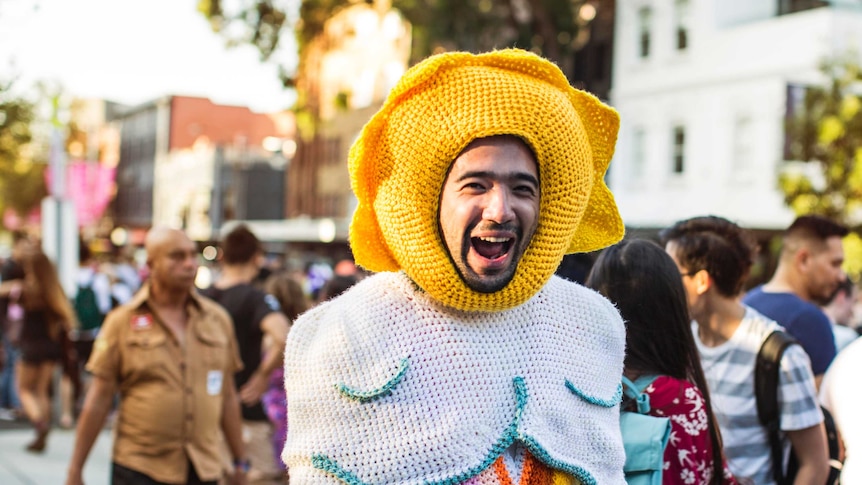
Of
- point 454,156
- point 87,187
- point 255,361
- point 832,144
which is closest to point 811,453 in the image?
point 454,156

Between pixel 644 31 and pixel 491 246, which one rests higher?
pixel 644 31

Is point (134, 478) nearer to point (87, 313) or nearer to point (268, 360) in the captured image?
point (268, 360)

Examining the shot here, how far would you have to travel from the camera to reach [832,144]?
15219 millimetres

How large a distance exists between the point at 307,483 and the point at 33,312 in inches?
333

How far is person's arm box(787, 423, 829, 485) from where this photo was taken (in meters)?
3.61

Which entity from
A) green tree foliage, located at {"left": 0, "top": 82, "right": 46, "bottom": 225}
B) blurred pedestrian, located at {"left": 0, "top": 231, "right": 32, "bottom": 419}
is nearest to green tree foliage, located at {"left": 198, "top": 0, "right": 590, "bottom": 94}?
green tree foliage, located at {"left": 0, "top": 82, "right": 46, "bottom": 225}

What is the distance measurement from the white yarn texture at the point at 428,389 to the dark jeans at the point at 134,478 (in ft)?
9.67

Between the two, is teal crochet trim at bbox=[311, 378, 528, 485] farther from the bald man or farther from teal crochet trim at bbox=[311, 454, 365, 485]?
the bald man

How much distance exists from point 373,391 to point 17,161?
24.7 m

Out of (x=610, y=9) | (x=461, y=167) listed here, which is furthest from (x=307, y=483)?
(x=610, y=9)

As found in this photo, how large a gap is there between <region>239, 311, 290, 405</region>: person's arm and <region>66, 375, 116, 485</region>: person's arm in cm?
129

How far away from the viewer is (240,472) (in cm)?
552

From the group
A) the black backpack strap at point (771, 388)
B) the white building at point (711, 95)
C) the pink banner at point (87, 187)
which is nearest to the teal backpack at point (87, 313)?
the black backpack strap at point (771, 388)

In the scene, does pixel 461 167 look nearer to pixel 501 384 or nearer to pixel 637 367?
pixel 501 384
